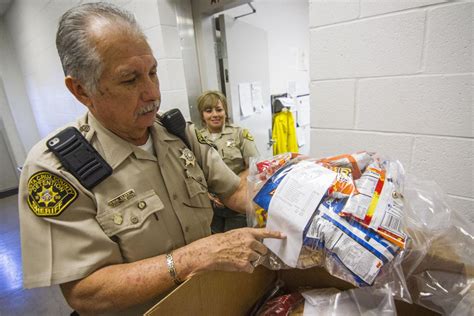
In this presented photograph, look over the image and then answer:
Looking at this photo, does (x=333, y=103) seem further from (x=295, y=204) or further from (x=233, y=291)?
(x=233, y=291)

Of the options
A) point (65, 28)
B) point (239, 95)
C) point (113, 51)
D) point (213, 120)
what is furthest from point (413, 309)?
point (239, 95)

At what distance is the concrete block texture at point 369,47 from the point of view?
32.2 inches

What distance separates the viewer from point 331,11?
947mm

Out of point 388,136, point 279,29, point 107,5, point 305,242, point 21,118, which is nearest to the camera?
point 305,242

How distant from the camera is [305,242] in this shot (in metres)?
0.53

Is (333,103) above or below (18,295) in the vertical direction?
above

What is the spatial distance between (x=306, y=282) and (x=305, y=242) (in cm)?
29

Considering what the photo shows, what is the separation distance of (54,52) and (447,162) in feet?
11.9

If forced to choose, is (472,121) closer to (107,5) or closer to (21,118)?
(107,5)

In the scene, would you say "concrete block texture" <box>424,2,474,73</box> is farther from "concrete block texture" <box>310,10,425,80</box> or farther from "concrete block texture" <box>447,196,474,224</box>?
"concrete block texture" <box>447,196,474,224</box>

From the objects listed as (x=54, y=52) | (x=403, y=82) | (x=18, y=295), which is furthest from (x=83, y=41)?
(x=54, y=52)

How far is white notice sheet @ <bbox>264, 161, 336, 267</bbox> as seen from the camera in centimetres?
52

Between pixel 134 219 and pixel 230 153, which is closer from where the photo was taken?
pixel 134 219

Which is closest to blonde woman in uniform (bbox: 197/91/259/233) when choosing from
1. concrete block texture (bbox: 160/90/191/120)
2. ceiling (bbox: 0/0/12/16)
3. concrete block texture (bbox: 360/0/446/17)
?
concrete block texture (bbox: 160/90/191/120)
